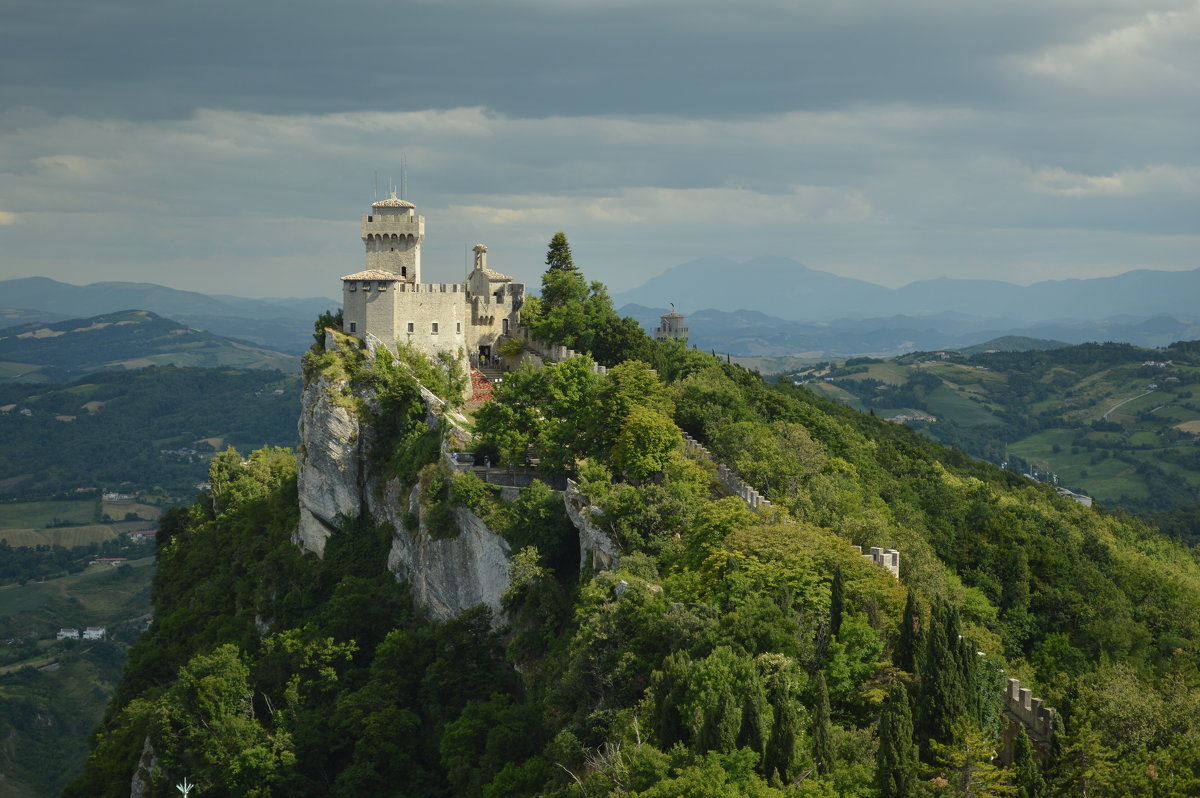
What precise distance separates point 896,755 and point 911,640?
21.1 feet

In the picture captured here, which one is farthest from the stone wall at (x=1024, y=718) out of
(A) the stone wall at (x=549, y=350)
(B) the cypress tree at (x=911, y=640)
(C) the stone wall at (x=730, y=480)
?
(A) the stone wall at (x=549, y=350)

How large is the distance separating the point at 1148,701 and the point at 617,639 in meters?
18.3

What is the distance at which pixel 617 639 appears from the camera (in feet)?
146

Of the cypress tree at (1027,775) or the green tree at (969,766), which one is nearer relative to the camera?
the green tree at (969,766)

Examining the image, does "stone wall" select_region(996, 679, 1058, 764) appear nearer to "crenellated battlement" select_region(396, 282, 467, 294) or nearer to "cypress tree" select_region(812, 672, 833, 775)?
"cypress tree" select_region(812, 672, 833, 775)

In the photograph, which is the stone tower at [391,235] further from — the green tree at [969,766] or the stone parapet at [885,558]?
the green tree at [969,766]

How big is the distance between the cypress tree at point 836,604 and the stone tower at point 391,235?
47689 millimetres

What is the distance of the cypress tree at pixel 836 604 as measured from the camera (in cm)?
4066

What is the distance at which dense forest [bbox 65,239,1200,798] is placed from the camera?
35.0 metres

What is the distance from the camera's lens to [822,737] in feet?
112

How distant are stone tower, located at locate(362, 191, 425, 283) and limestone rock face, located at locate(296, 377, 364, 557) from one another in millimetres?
10200

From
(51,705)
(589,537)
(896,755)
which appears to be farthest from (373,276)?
(51,705)

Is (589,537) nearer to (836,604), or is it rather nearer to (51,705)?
(836,604)

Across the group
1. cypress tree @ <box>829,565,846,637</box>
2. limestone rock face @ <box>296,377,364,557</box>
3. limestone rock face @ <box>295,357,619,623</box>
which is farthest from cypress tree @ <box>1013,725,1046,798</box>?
limestone rock face @ <box>296,377,364,557</box>
